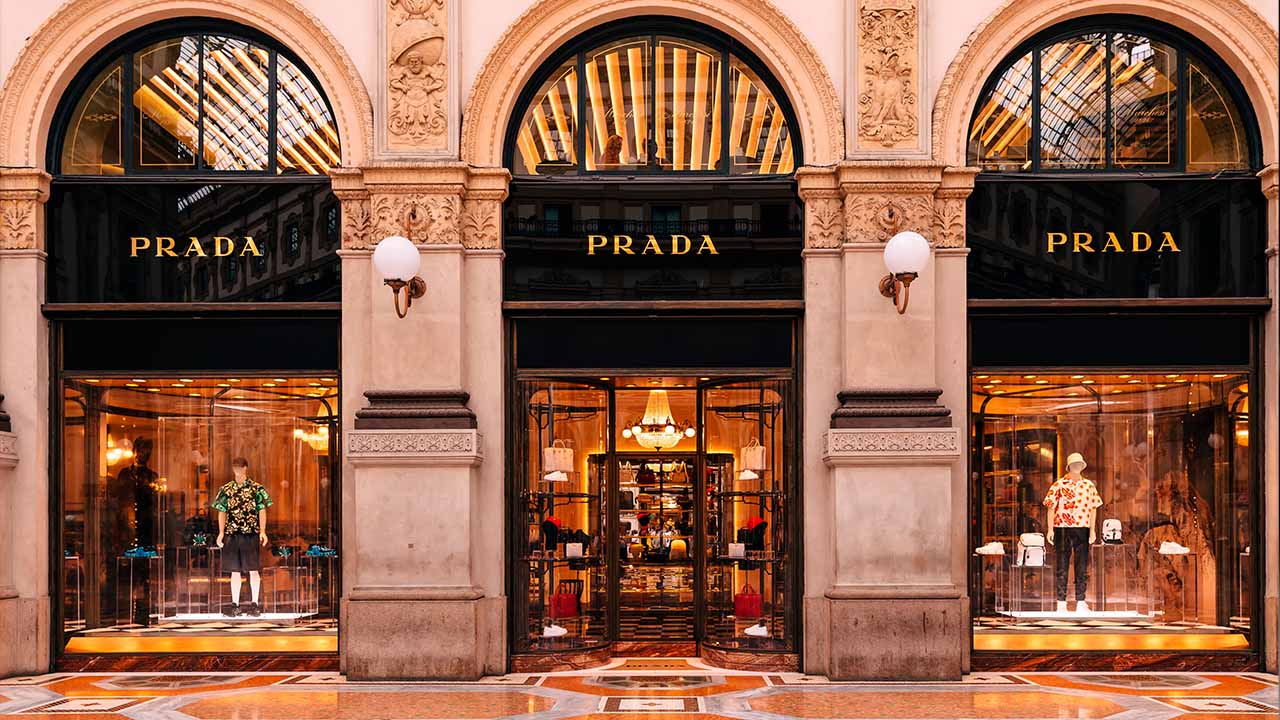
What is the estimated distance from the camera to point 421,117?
13.6m

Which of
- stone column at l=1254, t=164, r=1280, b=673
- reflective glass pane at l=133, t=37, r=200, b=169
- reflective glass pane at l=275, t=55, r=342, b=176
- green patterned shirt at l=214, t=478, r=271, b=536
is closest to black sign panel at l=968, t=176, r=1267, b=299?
stone column at l=1254, t=164, r=1280, b=673

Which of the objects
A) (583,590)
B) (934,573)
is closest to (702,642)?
(583,590)

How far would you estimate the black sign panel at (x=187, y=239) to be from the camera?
547 inches

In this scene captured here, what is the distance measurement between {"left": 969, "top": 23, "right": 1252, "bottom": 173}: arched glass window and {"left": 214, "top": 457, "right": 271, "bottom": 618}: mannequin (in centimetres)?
815

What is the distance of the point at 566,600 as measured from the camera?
564 inches

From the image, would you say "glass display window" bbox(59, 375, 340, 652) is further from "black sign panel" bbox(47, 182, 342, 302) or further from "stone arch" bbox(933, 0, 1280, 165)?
"stone arch" bbox(933, 0, 1280, 165)

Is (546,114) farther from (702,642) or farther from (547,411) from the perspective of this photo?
(702,642)

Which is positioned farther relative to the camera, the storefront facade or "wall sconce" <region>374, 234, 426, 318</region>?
the storefront facade

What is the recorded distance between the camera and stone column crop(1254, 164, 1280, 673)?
13492 millimetres

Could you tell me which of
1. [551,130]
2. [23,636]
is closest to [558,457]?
[551,130]

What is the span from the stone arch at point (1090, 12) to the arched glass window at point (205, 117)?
6255 millimetres

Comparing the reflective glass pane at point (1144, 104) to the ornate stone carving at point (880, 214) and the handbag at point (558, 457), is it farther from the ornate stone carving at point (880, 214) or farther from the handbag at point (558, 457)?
the handbag at point (558, 457)

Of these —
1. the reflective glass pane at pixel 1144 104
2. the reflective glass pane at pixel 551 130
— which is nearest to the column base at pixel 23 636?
the reflective glass pane at pixel 551 130

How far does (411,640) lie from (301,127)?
5.32 metres
